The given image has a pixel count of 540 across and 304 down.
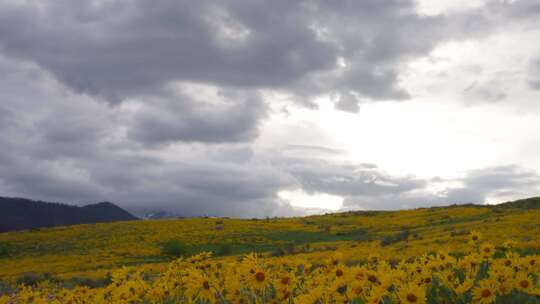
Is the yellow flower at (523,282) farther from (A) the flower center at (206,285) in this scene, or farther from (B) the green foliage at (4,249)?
(B) the green foliage at (4,249)

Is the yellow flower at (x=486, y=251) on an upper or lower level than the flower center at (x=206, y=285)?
upper

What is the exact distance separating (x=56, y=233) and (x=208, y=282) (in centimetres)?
5163

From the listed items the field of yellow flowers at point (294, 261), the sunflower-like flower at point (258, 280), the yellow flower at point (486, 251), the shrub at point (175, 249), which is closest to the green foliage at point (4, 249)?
the field of yellow flowers at point (294, 261)

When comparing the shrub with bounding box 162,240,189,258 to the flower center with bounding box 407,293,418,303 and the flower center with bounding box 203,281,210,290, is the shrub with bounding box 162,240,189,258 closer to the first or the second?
the flower center with bounding box 203,281,210,290

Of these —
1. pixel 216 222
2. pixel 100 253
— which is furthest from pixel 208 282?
pixel 216 222

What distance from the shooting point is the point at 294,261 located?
295 inches

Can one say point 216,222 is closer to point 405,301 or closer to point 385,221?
point 385,221

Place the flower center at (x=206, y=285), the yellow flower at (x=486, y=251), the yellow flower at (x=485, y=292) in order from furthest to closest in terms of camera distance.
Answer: the yellow flower at (x=486, y=251) < the flower center at (x=206, y=285) < the yellow flower at (x=485, y=292)

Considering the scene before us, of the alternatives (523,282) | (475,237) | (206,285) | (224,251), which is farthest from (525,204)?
(206,285)

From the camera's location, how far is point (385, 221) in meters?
46.1

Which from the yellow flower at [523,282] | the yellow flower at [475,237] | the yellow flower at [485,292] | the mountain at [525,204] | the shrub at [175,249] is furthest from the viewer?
the mountain at [525,204]

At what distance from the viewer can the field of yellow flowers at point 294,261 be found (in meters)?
4.82

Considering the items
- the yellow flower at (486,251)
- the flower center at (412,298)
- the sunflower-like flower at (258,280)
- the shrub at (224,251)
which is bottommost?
the shrub at (224,251)

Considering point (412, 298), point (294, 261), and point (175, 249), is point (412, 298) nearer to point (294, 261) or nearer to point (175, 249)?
point (294, 261)
